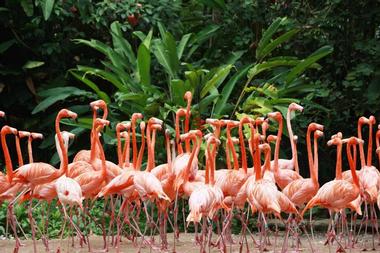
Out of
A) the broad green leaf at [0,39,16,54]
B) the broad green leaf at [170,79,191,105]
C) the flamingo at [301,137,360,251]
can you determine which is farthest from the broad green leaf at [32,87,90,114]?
the flamingo at [301,137,360,251]

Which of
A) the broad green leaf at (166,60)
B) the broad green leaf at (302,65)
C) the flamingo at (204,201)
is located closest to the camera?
the flamingo at (204,201)

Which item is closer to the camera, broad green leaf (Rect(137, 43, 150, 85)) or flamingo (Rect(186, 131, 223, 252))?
flamingo (Rect(186, 131, 223, 252))

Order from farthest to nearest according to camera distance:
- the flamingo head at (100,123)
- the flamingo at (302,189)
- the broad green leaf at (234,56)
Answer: the broad green leaf at (234,56) → the flamingo head at (100,123) → the flamingo at (302,189)

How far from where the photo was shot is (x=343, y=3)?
9.57 m

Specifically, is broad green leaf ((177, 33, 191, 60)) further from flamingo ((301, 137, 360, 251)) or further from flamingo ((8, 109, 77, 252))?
flamingo ((301, 137, 360, 251))

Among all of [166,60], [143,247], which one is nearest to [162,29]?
[166,60]

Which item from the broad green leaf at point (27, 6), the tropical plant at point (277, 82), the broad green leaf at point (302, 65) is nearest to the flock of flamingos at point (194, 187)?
the tropical plant at point (277, 82)

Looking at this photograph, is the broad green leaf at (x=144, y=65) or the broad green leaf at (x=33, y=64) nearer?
the broad green leaf at (x=144, y=65)

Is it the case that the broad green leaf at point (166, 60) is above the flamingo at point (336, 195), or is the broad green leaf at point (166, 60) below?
above

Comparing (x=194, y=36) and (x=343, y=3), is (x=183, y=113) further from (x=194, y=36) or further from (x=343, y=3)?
(x=343, y=3)

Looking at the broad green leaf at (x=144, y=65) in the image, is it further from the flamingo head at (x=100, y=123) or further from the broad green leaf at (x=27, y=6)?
the flamingo head at (x=100, y=123)

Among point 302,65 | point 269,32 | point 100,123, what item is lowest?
point 100,123

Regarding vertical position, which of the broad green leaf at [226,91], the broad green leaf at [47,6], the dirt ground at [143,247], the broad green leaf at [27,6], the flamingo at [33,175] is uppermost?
the broad green leaf at [27,6]

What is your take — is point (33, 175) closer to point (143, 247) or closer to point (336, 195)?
point (143, 247)
